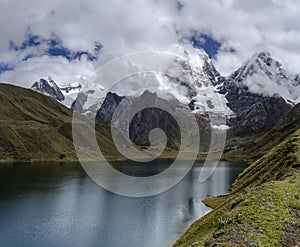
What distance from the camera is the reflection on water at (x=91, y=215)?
72.1m

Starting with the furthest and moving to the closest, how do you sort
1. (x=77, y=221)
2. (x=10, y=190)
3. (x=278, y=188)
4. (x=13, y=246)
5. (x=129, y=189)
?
(x=129, y=189) → (x=10, y=190) → (x=77, y=221) → (x=13, y=246) → (x=278, y=188)

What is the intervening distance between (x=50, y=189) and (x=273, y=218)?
120422 millimetres

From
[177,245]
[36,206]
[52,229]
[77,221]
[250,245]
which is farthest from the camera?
[36,206]

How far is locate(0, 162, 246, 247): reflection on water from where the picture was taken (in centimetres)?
7212

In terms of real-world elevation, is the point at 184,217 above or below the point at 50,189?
below

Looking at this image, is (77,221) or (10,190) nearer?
(77,221)

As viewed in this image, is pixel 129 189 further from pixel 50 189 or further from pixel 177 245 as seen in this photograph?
pixel 177 245

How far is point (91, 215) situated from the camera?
94.8m

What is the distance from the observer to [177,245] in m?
A: 59.9

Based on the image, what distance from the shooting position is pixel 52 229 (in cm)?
7925

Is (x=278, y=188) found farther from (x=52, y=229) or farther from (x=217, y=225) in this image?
(x=52, y=229)

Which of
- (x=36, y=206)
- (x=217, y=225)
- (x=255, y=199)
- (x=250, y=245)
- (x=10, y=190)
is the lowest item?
(x=250, y=245)

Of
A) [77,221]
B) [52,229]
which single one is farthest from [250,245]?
[77,221]

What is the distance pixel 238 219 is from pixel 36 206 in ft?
285
